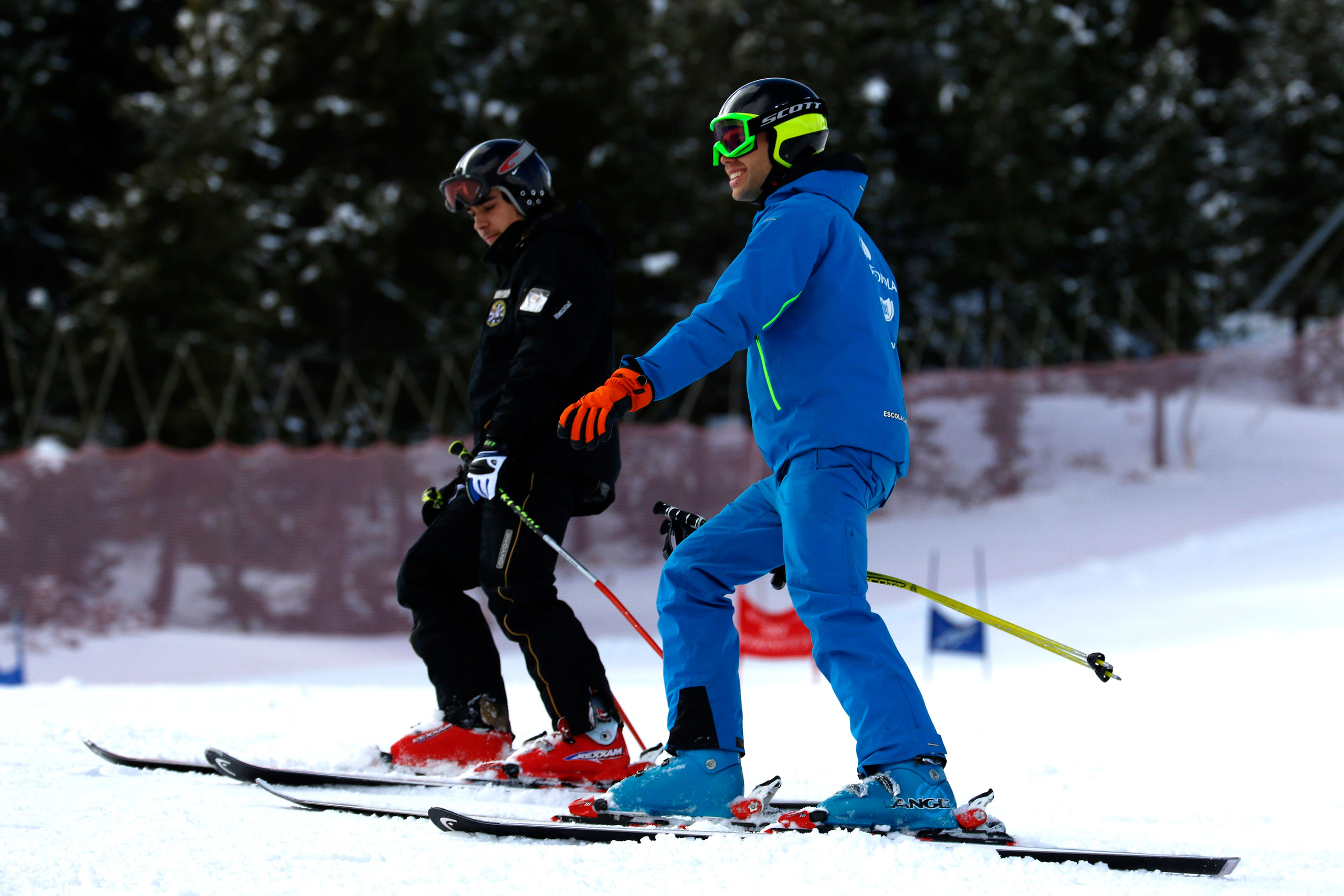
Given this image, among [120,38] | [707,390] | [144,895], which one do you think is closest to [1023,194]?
[707,390]

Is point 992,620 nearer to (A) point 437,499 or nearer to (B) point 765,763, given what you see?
(B) point 765,763

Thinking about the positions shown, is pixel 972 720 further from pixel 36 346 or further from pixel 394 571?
pixel 36 346

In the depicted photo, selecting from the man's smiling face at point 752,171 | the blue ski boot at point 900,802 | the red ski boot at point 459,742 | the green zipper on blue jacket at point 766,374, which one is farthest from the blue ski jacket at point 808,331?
the red ski boot at point 459,742

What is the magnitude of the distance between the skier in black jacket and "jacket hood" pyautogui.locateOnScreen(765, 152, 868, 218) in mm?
858

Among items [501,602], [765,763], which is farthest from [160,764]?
[765,763]

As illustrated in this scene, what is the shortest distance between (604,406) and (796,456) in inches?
19.0

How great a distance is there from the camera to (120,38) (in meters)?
20.8

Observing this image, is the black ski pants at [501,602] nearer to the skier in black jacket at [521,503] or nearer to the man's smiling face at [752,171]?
the skier in black jacket at [521,503]

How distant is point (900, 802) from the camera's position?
239cm

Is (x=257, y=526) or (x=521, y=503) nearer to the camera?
(x=521, y=503)

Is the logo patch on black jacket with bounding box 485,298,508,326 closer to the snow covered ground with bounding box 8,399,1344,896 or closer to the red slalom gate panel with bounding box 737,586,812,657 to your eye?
the snow covered ground with bounding box 8,399,1344,896

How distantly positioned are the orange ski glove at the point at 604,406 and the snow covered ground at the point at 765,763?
0.81 meters

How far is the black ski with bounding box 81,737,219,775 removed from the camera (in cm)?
318

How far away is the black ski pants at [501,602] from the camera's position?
321cm
